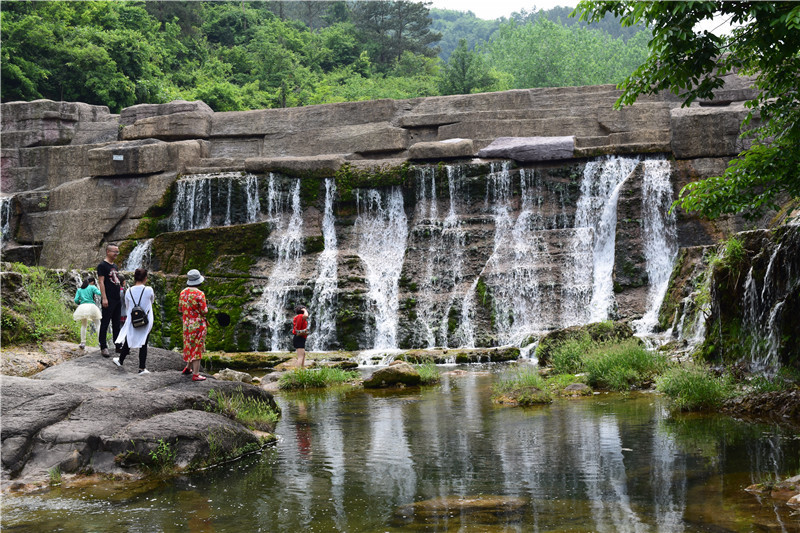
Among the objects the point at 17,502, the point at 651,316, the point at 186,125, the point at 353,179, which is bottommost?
the point at 17,502

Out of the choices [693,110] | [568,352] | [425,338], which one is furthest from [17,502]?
[693,110]

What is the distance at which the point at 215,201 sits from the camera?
27.6 meters

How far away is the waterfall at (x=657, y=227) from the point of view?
22.6 meters

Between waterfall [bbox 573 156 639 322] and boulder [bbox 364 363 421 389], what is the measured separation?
9329 millimetres

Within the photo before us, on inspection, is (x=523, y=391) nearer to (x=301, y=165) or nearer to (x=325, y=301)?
(x=325, y=301)

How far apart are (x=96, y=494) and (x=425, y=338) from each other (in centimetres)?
1619

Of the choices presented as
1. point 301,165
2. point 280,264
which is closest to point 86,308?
point 280,264

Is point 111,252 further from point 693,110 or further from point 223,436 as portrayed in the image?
point 693,110

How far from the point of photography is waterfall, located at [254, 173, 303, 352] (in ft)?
77.9

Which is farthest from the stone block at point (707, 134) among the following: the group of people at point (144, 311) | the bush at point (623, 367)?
the group of people at point (144, 311)

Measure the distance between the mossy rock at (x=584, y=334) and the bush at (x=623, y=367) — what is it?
2.43 metres

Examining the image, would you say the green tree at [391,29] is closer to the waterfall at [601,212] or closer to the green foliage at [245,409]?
the waterfall at [601,212]

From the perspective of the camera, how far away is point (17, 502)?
686 cm

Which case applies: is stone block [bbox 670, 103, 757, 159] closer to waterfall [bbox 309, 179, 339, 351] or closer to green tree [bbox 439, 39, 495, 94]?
waterfall [bbox 309, 179, 339, 351]
